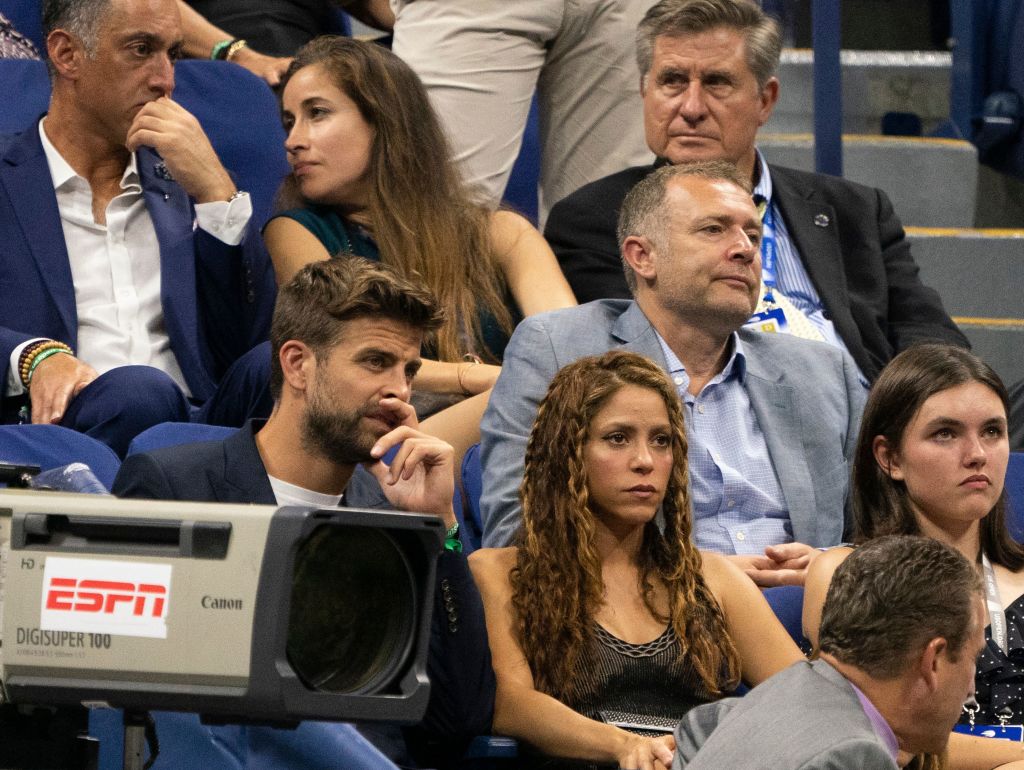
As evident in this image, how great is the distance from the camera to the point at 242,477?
2.61 metres

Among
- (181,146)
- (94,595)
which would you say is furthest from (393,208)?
(94,595)

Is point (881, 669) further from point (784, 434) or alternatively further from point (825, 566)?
point (784, 434)

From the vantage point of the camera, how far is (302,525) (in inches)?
58.8

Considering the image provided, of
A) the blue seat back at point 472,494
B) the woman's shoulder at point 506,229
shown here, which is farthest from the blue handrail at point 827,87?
the blue seat back at point 472,494

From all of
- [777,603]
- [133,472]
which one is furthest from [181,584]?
[777,603]

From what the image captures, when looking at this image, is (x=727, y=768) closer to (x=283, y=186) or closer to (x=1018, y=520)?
(x=1018, y=520)

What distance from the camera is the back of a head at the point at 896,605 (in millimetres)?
2232

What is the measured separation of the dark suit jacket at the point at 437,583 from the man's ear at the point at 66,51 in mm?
1072

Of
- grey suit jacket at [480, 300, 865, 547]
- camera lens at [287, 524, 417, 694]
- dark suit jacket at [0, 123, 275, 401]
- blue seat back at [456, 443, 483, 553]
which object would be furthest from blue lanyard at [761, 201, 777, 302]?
camera lens at [287, 524, 417, 694]

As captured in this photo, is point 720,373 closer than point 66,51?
Yes

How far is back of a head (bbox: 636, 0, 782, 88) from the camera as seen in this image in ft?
12.2

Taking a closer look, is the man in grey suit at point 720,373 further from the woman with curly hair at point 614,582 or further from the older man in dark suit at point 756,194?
the older man in dark suit at point 756,194

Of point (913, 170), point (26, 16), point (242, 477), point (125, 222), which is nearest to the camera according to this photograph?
point (242, 477)

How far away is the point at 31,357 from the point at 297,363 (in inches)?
24.1
